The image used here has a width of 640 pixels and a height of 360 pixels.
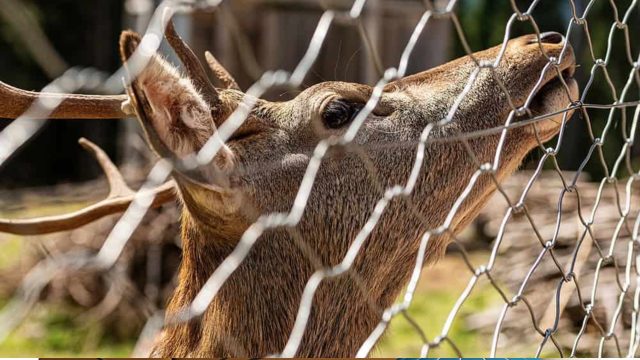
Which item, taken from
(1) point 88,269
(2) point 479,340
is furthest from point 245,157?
(2) point 479,340

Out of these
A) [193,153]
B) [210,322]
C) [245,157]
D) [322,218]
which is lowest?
[210,322]

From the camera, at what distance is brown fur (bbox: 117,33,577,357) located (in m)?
2.58

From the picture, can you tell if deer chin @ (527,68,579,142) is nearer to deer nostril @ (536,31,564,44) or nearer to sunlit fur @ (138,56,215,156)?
deer nostril @ (536,31,564,44)

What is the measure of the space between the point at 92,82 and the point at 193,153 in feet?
2.57

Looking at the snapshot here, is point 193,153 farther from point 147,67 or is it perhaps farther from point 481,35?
point 481,35

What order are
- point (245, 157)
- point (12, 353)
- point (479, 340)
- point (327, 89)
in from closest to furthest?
point (245, 157)
point (327, 89)
point (479, 340)
point (12, 353)

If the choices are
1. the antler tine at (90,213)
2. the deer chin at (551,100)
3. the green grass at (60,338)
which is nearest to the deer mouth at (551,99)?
the deer chin at (551,100)

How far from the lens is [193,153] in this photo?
6.98 feet

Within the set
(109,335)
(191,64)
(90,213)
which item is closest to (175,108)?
(191,64)

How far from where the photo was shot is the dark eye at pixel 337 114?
2633mm

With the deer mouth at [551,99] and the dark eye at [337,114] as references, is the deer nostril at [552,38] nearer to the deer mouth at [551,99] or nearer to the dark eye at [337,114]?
the deer mouth at [551,99]

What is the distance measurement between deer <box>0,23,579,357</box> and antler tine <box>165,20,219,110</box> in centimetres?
1

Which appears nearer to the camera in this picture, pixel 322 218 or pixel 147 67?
pixel 147 67

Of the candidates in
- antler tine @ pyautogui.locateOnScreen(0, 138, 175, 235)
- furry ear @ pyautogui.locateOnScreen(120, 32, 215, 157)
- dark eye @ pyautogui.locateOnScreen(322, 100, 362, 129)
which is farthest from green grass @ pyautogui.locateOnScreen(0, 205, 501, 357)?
furry ear @ pyautogui.locateOnScreen(120, 32, 215, 157)
